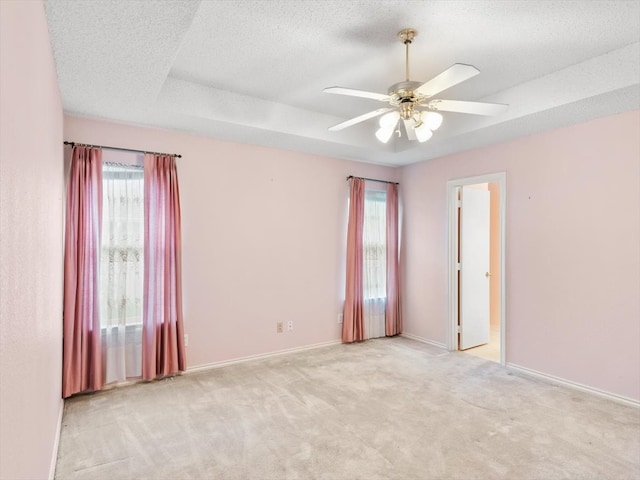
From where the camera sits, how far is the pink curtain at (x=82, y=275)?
3.10 metres

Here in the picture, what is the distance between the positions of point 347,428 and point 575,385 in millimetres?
2374

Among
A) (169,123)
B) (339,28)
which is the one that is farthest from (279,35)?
(169,123)

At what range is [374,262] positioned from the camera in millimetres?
5180

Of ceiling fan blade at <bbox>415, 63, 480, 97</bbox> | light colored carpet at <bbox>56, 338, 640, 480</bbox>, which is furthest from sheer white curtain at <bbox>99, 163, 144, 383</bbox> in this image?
ceiling fan blade at <bbox>415, 63, 480, 97</bbox>

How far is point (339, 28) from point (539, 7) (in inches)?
48.8

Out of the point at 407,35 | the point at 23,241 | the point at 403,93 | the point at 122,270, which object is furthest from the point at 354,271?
the point at 23,241

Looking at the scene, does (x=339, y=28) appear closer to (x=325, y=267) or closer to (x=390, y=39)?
(x=390, y=39)

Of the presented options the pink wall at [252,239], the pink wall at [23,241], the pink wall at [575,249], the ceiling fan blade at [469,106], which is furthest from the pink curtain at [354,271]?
the pink wall at [23,241]

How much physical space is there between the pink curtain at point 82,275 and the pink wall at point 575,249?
4149mm

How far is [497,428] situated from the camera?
2680 millimetres

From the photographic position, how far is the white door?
475 cm

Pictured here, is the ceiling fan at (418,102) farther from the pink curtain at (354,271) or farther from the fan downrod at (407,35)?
the pink curtain at (354,271)

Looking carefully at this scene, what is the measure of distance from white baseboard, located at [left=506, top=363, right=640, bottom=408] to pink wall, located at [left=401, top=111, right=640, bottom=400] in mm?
36

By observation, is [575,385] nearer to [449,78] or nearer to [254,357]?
[449,78]
